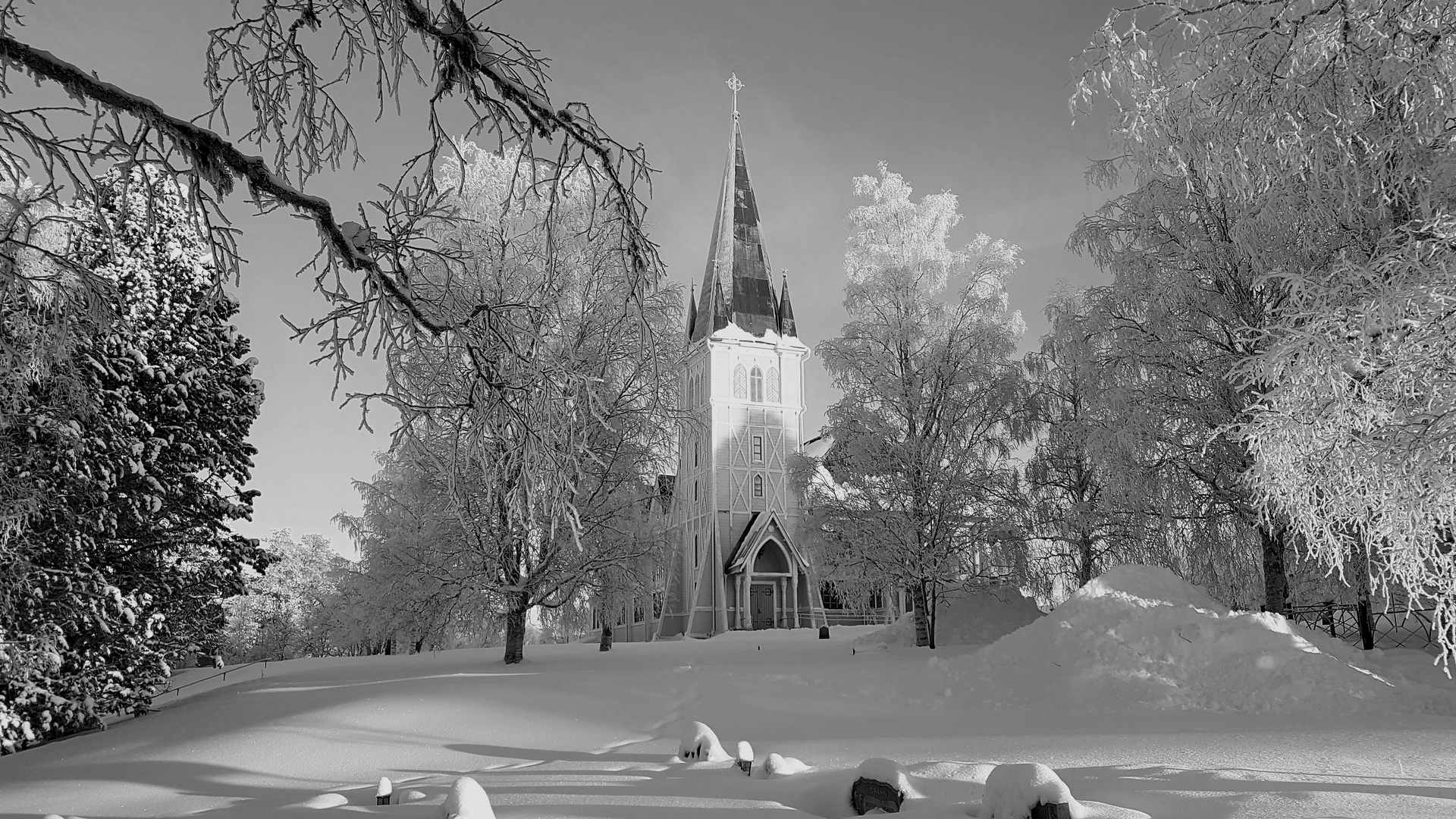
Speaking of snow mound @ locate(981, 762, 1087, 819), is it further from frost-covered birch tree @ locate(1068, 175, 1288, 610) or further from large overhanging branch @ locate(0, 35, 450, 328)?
frost-covered birch tree @ locate(1068, 175, 1288, 610)

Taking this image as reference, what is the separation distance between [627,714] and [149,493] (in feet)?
30.1

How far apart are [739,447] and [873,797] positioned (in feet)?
98.4

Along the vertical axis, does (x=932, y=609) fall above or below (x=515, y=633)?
above

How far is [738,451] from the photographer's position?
35438mm

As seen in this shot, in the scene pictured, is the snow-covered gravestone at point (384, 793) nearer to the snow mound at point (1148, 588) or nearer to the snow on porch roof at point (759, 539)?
the snow mound at point (1148, 588)

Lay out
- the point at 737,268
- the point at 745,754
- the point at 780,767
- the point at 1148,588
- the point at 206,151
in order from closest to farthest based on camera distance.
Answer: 1. the point at 206,151
2. the point at 780,767
3. the point at 745,754
4. the point at 1148,588
5. the point at 737,268

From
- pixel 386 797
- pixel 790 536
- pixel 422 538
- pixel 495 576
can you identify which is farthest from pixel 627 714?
pixel 790 536

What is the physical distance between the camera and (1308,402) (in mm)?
5270

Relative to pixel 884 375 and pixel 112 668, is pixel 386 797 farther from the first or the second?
pixel 884 375

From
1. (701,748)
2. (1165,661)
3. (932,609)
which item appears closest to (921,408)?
(932,609)

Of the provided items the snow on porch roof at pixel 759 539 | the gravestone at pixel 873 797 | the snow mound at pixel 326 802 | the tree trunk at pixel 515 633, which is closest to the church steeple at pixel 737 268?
the snow on porch roof at pixel 759 539

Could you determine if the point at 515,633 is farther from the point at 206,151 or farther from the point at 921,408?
the point at 206,151

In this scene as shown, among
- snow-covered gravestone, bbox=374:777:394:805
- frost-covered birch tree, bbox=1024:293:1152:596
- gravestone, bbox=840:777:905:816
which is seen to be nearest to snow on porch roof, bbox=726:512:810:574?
frost-covered birch tree, bbox=1024:293:1152:596

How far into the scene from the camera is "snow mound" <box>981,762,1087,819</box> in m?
4.72
